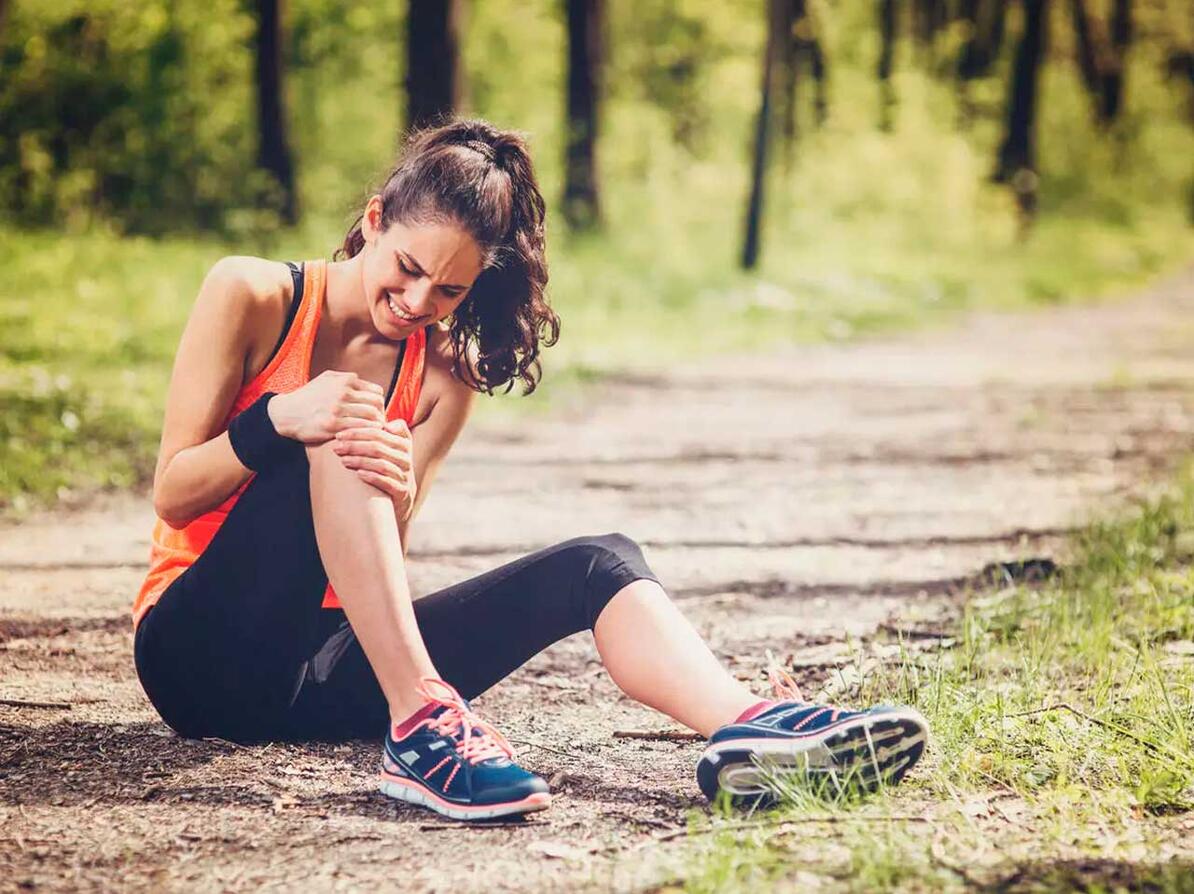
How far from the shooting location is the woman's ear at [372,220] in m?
3.02

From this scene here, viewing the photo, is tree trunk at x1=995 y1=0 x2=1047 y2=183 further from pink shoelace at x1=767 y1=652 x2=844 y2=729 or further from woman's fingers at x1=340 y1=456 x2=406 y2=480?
woman's fingers at x1=340 y1=456 x2=406 y2=480

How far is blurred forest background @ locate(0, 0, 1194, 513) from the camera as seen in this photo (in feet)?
32.1

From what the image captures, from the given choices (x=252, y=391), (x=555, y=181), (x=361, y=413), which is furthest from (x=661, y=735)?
(x=555, y=181)

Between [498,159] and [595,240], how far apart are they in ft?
43.0

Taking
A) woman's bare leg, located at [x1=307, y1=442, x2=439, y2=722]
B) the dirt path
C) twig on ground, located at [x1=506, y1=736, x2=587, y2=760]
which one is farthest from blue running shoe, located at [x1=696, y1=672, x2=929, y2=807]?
woman's bare leg, located at [x1=307, y1=442, x2=439, y2=722]

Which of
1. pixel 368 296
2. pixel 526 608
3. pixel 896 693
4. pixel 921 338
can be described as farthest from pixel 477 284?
pixel 921 338

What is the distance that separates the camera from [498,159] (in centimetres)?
303

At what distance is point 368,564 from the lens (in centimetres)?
277

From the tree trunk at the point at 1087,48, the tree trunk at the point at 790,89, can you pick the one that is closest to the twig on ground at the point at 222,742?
the tree trunk at the point at 790,89

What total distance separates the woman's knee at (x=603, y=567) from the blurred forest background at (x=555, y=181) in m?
1.10

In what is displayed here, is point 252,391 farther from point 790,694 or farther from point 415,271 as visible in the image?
point 790,694

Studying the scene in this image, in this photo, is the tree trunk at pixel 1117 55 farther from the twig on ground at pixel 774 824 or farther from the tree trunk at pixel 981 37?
the twig on ground at pixel 774 824

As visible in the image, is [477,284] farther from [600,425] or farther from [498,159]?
[600,425]

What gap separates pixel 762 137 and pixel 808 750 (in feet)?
45.4
